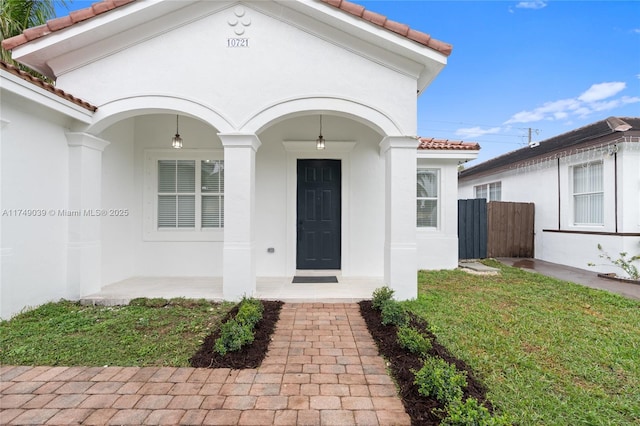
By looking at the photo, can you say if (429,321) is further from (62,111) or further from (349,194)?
(62,111)

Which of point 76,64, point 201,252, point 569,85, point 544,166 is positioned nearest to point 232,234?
point 201,252

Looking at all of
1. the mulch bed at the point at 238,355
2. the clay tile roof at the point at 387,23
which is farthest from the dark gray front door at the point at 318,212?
the mulch bed at the point at 238,355

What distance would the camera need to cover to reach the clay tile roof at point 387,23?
15.5ft

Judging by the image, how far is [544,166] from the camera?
980 cm

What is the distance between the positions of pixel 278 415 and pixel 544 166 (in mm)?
11335

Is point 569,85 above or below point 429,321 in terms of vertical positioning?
above

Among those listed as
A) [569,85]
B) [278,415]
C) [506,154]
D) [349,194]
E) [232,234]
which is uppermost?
[569,85]

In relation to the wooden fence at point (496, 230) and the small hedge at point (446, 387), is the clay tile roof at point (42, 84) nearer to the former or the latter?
the small hedge at point (446, 387)

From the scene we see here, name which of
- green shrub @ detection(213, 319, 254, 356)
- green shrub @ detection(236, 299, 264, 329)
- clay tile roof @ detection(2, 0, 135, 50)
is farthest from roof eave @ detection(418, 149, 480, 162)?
clay tile roof @ detection(2, 0, 135, 50)

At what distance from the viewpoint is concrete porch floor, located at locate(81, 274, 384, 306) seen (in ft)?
16.7

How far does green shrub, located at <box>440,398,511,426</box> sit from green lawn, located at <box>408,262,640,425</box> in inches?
18.2

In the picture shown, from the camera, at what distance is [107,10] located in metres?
4.72

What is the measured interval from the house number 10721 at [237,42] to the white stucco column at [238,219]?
1.59 m

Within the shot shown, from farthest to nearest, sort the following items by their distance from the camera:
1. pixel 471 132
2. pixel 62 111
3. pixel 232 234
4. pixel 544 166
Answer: pixel 471 132 < pixel 544 166 < pixel 232 234 < pixel 62 111
